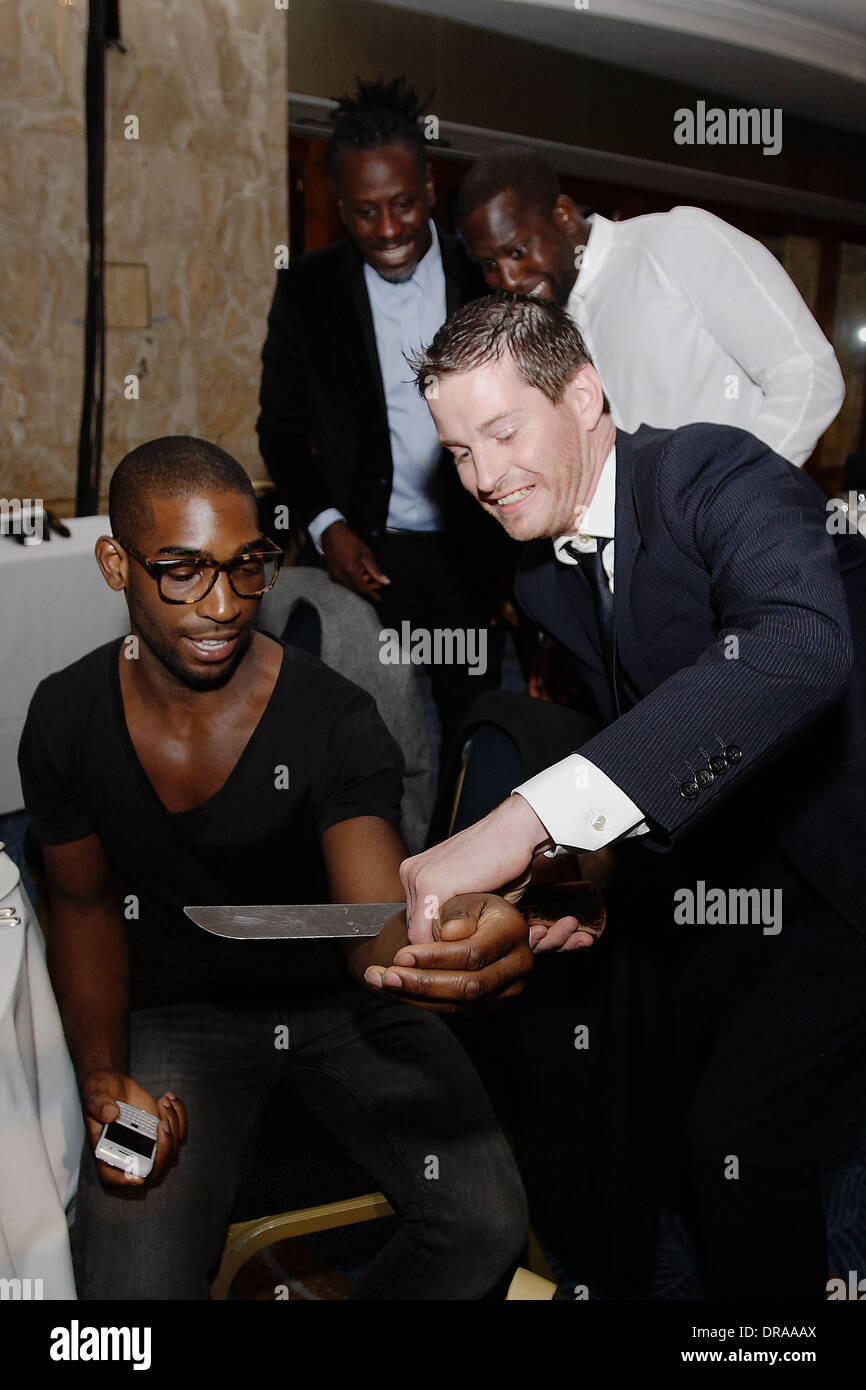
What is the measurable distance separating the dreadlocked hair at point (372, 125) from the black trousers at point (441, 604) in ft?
2.95

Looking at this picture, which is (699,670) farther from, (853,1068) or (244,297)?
(244,297)

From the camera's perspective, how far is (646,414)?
2365mm

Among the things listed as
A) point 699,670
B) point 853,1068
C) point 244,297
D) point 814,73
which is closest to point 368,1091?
point 853,1068

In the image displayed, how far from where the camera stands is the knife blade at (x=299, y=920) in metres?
1.18

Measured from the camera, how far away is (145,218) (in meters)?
3.95

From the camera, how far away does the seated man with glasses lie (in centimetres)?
156

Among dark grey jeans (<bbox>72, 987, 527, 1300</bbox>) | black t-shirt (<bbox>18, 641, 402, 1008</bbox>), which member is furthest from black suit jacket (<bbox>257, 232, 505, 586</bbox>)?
dark grey jeans (<bbox>72, 987, 527, 1300</bbox>)

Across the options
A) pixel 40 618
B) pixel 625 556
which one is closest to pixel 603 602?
pixel 625 556

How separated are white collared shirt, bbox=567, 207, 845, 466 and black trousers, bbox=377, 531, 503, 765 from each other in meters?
0.62

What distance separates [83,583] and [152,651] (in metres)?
1.64

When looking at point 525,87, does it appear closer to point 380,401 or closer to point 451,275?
point 451,275

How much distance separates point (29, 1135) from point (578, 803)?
33.4 inches

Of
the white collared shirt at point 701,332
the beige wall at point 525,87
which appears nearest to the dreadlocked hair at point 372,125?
the white collared shirt at point 701,332

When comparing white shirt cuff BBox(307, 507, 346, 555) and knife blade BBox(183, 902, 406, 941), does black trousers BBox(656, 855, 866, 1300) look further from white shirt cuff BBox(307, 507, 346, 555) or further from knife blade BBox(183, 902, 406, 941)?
white shirt cuff BBox(307, 507, 346, 555)
